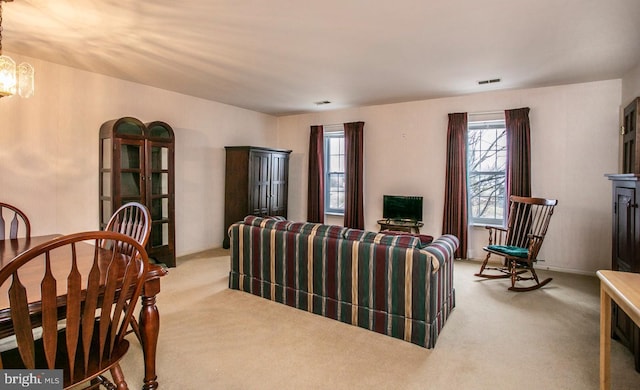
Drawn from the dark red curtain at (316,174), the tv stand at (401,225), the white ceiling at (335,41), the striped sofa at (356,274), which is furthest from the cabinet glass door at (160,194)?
the tv stand at (401,225)

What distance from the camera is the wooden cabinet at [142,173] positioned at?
12.6 ft

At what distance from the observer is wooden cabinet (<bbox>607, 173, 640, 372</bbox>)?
216cm

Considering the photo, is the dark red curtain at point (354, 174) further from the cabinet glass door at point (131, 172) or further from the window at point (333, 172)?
the cabinet glass door at point (131, 172)

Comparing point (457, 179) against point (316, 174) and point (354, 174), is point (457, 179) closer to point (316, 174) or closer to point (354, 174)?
point (354, 174)

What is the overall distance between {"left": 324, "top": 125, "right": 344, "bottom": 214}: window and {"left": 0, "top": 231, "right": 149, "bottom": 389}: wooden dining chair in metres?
4.91

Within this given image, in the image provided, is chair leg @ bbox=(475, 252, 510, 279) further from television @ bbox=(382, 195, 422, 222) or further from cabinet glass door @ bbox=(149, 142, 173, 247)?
cabinet glass door @ bbox=(149, 142, 173, 247)

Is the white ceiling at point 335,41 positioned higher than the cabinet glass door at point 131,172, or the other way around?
the white ceiling at point 335,41

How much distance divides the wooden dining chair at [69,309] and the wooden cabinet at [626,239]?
9.88 ft

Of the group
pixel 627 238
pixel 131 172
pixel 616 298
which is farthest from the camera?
pixel 131 172

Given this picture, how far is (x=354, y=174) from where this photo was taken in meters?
5.80

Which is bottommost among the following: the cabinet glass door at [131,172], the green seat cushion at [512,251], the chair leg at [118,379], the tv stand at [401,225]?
the chair leg at [118,379]

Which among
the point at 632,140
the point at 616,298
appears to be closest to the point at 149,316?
the point at 616,298

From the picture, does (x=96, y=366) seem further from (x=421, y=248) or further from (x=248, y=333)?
(x=421, y=248)

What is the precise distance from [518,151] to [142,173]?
503 cm
